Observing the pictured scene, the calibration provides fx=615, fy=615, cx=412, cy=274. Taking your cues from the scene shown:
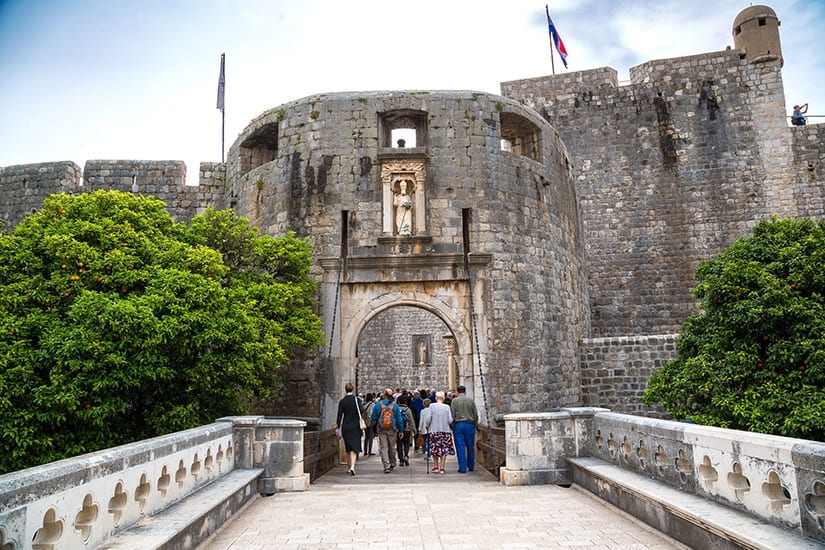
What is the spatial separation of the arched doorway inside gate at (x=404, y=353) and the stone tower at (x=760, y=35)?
14.6m

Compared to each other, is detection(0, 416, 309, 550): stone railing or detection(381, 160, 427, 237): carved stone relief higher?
detection(381, 160, 427, 237): carved stone relief

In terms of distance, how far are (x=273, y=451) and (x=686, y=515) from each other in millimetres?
4699

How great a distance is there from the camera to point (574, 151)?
2072 centimetres

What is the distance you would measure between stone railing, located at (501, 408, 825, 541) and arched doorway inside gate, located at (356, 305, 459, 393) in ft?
57.0

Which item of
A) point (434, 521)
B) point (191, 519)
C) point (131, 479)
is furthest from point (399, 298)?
point (131, 479)

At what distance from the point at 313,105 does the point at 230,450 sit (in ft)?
27.6

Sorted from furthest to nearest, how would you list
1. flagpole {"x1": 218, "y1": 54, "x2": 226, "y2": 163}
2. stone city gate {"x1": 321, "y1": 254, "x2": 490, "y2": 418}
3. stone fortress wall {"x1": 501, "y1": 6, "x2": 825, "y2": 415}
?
1. flagpole {"x1": 218, "y1": 54, "x2": 226, "y2": 163}
2. stone fortress wall {"x1": 501, "y1": 6, "x2": 825, "y2": 415}
3. stone city gate {"x1": 321, "y1": 254, "x2": 490, "y2": 418}

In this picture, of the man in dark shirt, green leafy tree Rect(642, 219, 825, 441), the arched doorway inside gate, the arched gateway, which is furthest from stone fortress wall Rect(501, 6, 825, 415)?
the man in dark shirt

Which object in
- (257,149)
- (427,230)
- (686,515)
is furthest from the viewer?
(257,149)

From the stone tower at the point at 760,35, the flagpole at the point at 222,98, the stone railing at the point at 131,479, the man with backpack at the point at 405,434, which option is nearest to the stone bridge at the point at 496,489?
the stone railing at the point at 131,479

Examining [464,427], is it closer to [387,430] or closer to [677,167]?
[387,430]

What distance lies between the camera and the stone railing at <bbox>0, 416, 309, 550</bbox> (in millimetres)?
3154

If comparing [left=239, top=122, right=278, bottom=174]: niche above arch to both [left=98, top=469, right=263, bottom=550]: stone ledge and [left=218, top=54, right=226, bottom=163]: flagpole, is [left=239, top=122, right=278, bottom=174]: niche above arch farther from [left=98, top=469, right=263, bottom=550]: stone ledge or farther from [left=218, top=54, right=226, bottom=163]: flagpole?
[left=98, top=469, right=263, bottom=550]: stone ledge

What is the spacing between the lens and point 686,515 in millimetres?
4336
